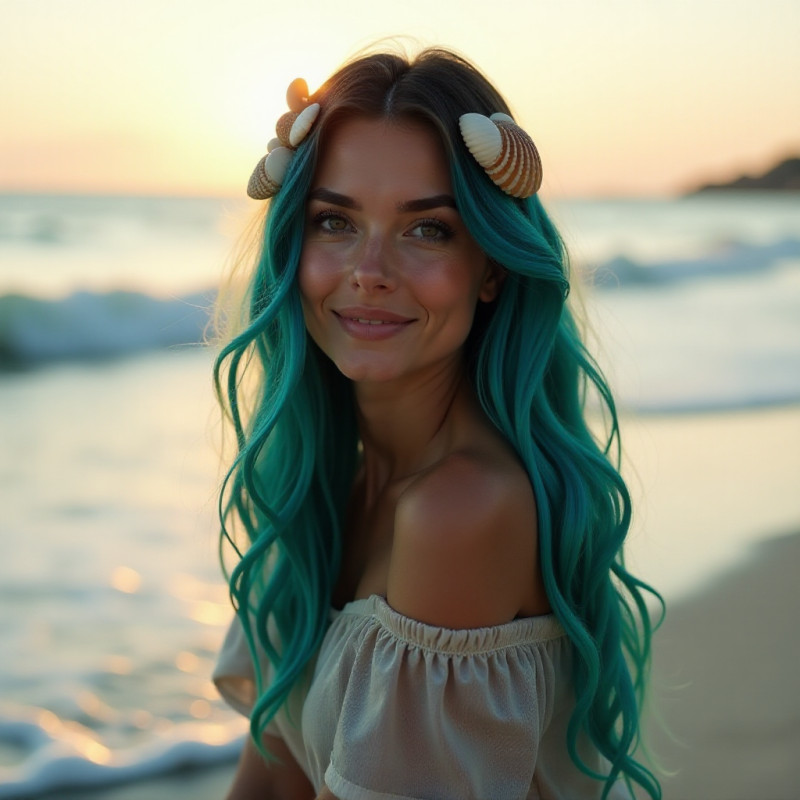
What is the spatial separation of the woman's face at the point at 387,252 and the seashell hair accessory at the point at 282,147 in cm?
9

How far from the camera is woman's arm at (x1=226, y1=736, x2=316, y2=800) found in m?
2.97

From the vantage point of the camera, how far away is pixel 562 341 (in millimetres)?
2670

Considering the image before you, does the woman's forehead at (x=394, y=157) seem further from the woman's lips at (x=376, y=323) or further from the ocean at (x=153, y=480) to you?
the ocean at (x=153, y=480)

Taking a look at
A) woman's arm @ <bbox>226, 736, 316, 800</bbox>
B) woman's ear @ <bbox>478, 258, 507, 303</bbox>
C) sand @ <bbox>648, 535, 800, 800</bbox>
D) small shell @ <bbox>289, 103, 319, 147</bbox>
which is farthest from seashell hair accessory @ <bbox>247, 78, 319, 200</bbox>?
sand @ <bbox>648, 535, 800, 800</bbox>

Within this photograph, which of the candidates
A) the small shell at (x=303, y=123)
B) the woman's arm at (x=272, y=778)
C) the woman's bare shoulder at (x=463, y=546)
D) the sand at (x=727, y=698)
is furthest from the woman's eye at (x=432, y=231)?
the sand at (x=727, y=698)

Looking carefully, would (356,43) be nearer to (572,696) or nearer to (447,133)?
(447,133)

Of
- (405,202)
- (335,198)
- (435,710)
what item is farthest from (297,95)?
(435,710)

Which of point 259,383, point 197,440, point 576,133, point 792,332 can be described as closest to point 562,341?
point 259,383

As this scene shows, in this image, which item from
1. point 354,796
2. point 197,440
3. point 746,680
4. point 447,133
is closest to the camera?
point 354,796

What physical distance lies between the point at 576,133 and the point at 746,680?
5.34m

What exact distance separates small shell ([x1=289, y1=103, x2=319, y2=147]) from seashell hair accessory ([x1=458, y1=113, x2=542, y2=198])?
13.4 inches

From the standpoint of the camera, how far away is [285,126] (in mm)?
2557

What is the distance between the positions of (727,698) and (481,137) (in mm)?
2448

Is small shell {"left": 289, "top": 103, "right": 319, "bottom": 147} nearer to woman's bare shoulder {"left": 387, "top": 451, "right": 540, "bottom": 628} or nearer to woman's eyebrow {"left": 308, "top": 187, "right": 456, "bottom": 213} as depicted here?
woman's eyebrow {"left": 308, "top": 187, "right": 456, "bottom": 213}
